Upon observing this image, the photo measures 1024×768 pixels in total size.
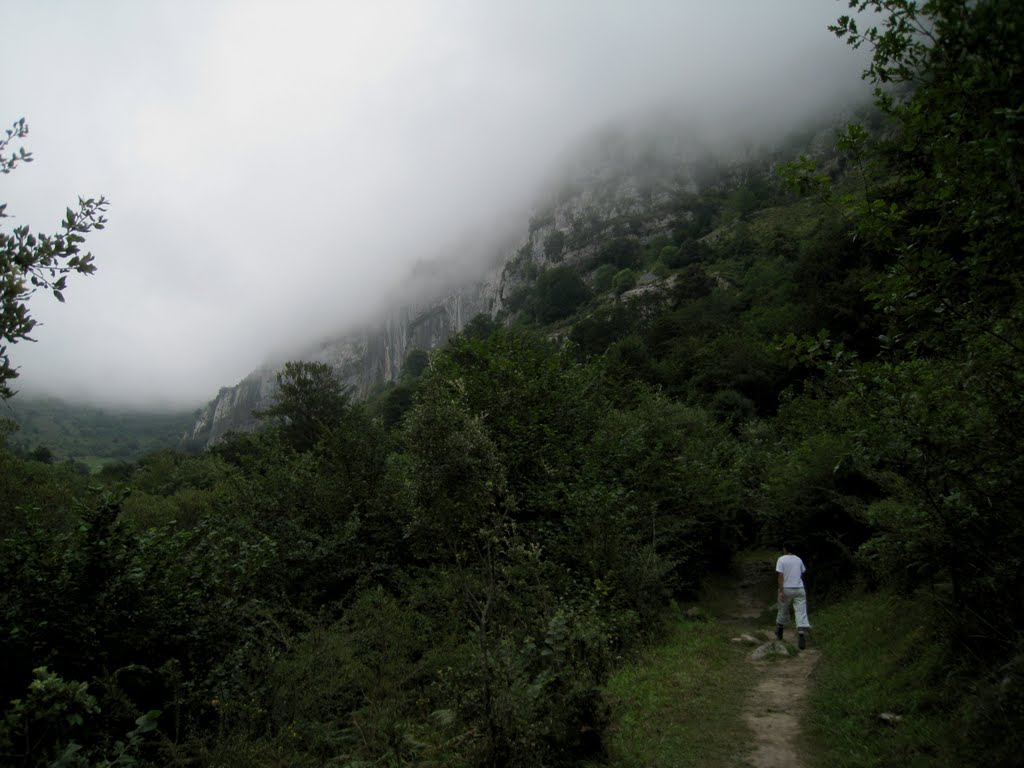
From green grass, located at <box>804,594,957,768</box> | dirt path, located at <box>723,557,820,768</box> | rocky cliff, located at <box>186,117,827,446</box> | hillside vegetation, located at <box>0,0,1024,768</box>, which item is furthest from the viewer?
rocky cliff, located at <box>186,117,827,446</box>

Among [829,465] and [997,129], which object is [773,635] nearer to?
[829,465]

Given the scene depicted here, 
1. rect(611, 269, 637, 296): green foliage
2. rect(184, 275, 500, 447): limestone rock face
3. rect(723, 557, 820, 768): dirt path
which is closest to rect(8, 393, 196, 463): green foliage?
rect(184, 275, 500, 447): limestone rock face

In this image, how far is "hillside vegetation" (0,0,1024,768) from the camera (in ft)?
12.2

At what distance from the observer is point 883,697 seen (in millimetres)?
6191

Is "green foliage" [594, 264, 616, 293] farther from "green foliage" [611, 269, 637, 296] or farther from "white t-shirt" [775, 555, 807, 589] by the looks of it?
"white t-shirt" [775, 555, 807, 589]

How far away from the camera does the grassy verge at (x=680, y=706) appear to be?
5918mm

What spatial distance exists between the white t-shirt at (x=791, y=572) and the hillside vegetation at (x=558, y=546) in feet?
3.69

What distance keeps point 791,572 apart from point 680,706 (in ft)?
15.5

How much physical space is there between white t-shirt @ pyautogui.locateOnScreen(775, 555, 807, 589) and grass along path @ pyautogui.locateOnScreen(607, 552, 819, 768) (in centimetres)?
122

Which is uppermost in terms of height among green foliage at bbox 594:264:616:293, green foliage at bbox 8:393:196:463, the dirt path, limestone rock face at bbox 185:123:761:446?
limestone rock face at bbox 185:123:761:446

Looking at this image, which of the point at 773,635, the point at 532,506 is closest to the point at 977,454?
the point at 773,635

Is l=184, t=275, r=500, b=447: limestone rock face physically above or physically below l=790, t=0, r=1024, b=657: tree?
above

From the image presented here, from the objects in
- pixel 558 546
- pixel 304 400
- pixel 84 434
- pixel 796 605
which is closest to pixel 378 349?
pixel 84 434

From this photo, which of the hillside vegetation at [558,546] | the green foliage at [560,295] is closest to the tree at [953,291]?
the hillside vegetation at [558,546]
